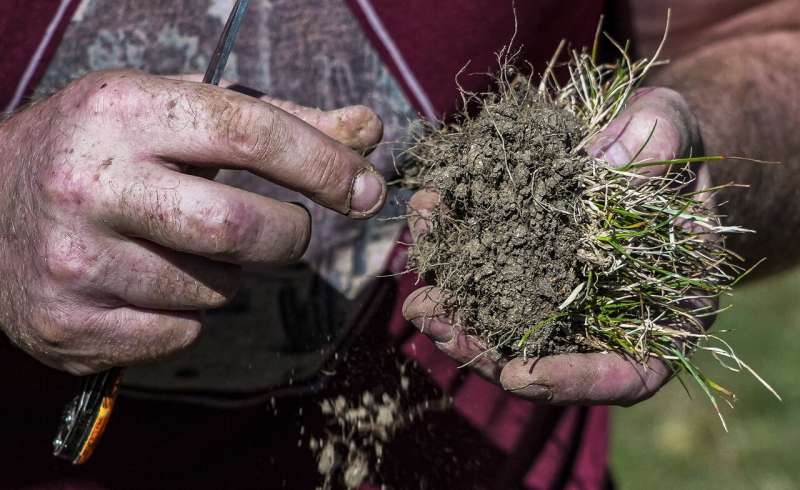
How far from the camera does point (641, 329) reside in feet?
4.55

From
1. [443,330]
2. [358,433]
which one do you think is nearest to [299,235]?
[443,330]

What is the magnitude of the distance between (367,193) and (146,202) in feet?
1.13

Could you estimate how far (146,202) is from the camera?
3.87 feet

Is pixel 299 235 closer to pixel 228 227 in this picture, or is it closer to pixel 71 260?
pixel 228 227

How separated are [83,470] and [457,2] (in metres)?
1.27

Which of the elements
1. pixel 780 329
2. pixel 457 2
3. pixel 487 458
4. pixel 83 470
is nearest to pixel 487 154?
pixel 457 2

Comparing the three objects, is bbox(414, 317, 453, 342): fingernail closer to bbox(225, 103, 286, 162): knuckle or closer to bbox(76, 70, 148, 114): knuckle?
bbox(225, 103, 286, 162): knuckle

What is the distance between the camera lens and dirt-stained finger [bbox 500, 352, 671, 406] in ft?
4.42

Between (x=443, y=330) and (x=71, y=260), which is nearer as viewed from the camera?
(x=71, y=260)

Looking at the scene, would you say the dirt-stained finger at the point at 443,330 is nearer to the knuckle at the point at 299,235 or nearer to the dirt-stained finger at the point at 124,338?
the knuckle at the point at 299,235

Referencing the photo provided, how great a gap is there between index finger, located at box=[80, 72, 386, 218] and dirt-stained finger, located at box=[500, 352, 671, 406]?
45 centimetres

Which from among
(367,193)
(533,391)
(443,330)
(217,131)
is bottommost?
(533,391)

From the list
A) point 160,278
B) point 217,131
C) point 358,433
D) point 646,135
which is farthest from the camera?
point 358,433

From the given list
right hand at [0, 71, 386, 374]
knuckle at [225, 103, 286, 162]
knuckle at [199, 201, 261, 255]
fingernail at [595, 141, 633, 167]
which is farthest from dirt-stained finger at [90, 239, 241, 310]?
fingernail at [595, 141, 633, 167]
